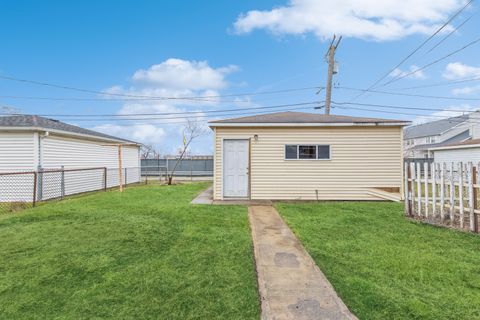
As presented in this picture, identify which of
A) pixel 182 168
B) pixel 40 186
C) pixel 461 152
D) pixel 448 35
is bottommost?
pixel 40 186

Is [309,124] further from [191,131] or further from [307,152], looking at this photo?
[191,131]

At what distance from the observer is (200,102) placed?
27203mm

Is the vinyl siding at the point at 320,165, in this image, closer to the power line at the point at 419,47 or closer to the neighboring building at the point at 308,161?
the neighboring building at the point at 308,161

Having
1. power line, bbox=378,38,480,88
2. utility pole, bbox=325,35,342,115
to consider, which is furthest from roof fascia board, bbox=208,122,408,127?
utility pole, bbox=325,35,342,115

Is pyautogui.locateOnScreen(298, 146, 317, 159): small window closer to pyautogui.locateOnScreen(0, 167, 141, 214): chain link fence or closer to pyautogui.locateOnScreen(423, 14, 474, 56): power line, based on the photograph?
pyautogui.locateOnScreen(423, 14, 474, 56): power line

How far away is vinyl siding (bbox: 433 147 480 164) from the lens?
19.3 metres

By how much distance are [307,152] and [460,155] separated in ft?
58.4

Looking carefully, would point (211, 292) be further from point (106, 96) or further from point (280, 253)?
point (106, 96)

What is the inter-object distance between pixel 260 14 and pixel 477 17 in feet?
29.6

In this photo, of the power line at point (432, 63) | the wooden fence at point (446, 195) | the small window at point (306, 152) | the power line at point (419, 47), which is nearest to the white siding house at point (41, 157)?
the small window at point (306, 152)

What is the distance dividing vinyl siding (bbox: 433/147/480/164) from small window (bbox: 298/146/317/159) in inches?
581

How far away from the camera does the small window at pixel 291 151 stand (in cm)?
982

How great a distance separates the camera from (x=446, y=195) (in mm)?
6258

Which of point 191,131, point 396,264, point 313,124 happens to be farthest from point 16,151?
point 191,131
